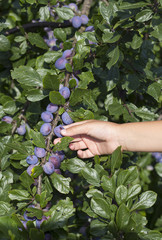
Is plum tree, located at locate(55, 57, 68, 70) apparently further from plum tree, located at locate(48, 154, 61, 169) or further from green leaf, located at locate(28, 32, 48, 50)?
plum tree, located at locate(48, 154, 61, 169)

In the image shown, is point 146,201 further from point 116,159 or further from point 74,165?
point 74,165

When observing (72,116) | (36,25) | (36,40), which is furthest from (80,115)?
(36,25)

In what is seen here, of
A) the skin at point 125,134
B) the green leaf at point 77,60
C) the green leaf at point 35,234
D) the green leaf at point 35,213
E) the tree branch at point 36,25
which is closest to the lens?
the green leaf at point 35,234

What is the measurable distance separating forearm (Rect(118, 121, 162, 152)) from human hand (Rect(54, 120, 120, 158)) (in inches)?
1.6

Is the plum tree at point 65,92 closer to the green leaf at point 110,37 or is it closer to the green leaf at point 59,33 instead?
the green leaf at point 110,37

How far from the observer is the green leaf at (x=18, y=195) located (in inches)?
39.0

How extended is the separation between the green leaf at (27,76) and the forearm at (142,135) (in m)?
0.43

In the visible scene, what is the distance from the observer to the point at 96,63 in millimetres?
1281

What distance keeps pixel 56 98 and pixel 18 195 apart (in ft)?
1.26

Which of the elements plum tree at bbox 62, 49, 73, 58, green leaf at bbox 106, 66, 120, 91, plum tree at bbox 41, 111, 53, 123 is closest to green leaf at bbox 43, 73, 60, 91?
plum tree at bbox 41, 111, 53, 123

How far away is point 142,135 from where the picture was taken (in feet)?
4.16

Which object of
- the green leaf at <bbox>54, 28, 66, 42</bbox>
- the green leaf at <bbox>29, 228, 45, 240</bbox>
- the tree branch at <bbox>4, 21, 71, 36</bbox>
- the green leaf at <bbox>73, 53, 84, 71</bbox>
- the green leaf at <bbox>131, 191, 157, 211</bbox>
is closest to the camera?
the green leaf at <bbox>29, 228, 45, 240</bbox>

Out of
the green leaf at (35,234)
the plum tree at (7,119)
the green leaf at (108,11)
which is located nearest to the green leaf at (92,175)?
the green leaf at (35,234)

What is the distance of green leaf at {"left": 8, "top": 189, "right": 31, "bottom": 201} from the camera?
99 cm
